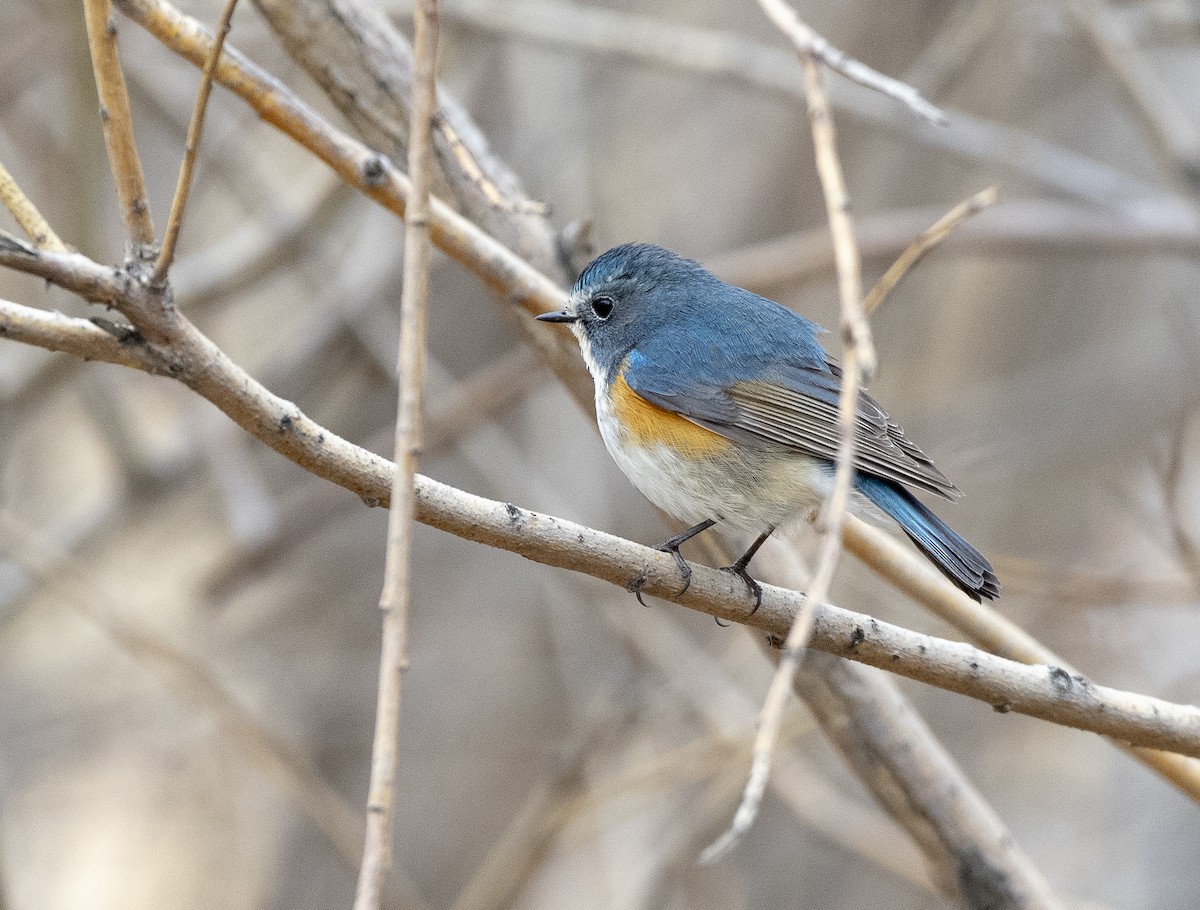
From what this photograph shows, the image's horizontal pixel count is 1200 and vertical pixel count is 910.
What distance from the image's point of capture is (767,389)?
119 inches

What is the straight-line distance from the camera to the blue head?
316cm

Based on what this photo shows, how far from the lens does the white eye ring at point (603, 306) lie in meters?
3.26

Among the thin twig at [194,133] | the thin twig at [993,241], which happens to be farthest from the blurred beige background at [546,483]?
the thin twig at [194,133]

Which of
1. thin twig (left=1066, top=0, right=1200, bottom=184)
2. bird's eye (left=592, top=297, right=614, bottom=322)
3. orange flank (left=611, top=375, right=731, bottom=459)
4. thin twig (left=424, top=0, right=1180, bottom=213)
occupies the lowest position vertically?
orange flank (left=611, top=375, right=731, bottom=459)

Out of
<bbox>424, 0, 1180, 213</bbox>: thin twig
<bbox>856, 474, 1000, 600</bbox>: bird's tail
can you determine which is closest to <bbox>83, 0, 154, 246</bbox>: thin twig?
<bbox>856, 474, 1000, 600</bbox>: bird's tail

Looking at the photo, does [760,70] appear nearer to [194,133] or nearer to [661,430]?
[661,430]

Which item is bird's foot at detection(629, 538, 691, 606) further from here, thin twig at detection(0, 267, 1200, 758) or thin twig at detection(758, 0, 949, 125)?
thin twig at detection(758, 0, 949, 125)

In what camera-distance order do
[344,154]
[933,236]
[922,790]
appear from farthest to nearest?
1. [922,790]
2. [344,154]
3. [933,236]

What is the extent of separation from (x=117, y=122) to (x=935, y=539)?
1663 mm

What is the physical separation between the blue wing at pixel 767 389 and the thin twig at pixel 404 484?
1.50 m

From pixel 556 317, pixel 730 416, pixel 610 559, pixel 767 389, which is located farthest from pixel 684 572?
pixel 556 317

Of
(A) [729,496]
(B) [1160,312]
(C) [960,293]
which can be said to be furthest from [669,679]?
(B) [1160,312]

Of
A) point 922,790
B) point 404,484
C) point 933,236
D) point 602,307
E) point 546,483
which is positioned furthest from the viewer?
point 546,483

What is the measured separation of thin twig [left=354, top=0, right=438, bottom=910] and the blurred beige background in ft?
9.27
